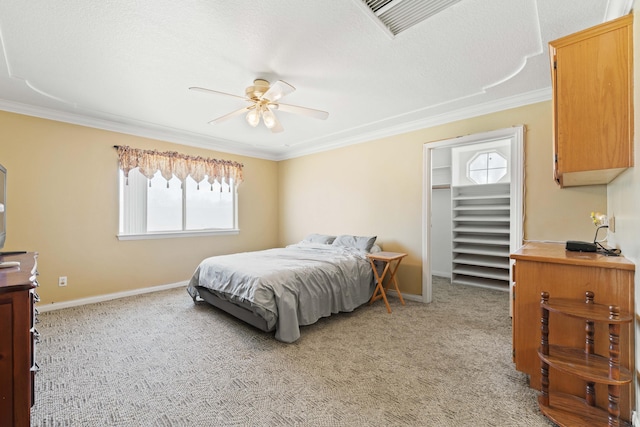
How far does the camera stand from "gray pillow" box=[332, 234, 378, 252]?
12.7 ft

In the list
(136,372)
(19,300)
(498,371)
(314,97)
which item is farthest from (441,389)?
(314,97)

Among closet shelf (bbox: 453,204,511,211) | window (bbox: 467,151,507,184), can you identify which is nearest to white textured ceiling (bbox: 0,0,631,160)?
window (bbox: 467,151,507,184)

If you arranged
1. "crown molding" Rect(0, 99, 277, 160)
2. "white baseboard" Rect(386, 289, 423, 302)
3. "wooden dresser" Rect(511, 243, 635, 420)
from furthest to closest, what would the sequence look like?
"white baseboard" Rect(386, 289, 423, 302), "crown molding" Rect(0, 99, 277, 160), "wooden dresser" Rect(511, 243, 635, 420)

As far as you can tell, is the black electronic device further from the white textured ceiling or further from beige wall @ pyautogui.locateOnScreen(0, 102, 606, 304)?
the white textured ceiling

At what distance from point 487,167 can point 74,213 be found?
6.29 meters

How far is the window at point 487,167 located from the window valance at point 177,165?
4.27m

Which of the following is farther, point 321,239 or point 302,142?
point 302,142

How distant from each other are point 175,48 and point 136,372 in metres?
2.49

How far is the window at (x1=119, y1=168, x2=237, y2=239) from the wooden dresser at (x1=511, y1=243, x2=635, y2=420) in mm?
4411

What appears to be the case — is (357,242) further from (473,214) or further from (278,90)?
(473,214)

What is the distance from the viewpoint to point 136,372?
6.66 ft

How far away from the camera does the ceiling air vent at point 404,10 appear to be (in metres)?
1.64

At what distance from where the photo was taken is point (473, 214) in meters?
5.03

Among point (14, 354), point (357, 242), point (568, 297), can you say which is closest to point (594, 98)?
point (568, 297)
